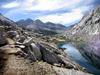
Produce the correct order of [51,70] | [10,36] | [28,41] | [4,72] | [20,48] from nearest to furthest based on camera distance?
[4,72] < [51,70] < [20,48] < [28,41] < [10,36]

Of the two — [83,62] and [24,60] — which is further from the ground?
[24,60]

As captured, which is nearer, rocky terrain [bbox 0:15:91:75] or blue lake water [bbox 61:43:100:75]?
rocky terrain [bbox 0:15:91:75]

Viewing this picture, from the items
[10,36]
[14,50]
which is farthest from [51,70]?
[10,36]

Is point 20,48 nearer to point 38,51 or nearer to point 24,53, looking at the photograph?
point 24,53

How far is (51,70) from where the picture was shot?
3606 centimetres

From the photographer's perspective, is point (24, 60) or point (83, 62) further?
point (83, 62)

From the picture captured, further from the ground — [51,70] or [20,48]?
[20,48]

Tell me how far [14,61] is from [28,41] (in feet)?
30.8

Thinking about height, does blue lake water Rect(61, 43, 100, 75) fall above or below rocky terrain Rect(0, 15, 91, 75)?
below

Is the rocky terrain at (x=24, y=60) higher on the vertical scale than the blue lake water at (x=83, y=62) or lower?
higher

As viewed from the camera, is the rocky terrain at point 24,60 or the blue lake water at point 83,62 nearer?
the rocky terrain at point 24,60

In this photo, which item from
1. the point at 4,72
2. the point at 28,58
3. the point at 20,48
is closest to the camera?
the point at 4,72

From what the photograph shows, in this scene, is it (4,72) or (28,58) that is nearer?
(4,72)

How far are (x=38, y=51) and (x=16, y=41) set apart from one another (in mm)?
5276
